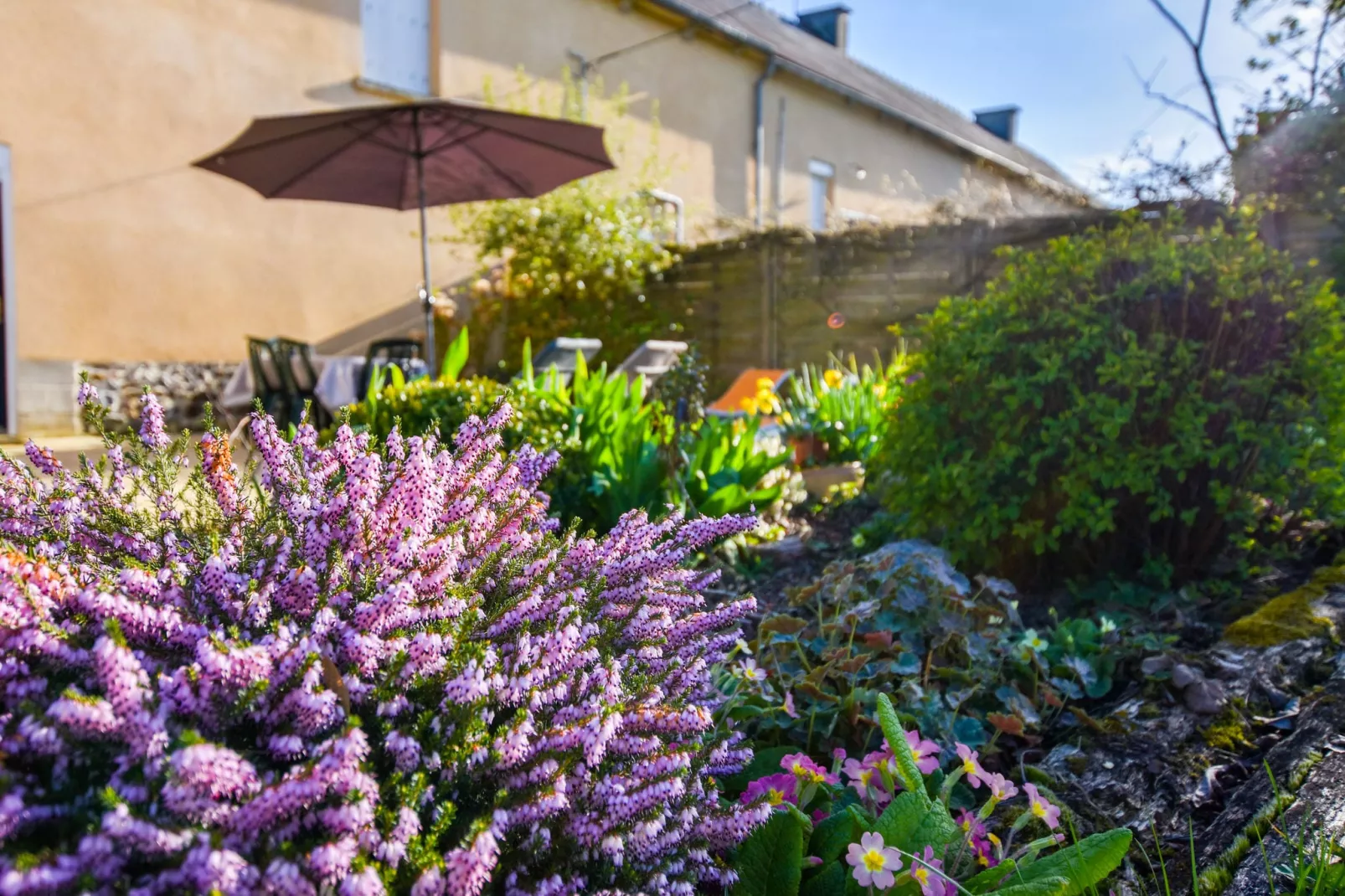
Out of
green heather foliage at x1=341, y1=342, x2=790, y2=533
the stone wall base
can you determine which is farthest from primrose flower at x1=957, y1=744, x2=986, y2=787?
the stone wall base

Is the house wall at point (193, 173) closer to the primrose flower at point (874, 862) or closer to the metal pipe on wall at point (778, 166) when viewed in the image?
the metal pipe on wall at point (778, 166)

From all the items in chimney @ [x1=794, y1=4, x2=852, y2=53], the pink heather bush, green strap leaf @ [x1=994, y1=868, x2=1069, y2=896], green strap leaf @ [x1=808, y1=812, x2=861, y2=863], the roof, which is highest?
chimney @ [x1=794, y1=4, x2=852, y2=53]

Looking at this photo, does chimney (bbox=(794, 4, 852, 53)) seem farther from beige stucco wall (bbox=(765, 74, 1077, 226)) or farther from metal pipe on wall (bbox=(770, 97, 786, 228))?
metal pipe on wall (bbox=(770, 97, 786, 228))

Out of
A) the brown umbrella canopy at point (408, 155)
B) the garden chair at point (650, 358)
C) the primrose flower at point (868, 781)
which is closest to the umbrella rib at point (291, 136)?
the brown umbrella canopy at point (408, 155)

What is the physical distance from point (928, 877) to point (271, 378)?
24.3ft

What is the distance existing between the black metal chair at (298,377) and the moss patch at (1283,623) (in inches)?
254

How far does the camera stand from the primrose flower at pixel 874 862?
1180 mm

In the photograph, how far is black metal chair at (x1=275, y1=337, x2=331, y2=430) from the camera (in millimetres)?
7332

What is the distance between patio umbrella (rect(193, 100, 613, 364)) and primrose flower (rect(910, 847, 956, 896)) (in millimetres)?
5300

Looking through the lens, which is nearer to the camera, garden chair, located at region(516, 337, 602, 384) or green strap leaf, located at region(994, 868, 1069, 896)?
green strap leaf, located at region(994, 868, 1069, 896)

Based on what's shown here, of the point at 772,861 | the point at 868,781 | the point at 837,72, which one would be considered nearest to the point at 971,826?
the point at 868,781

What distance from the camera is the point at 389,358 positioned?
851 centimetres

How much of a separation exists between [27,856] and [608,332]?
10364 millimetres

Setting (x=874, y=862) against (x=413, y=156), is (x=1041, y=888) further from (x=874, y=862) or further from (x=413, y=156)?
(x=413, y=156)
